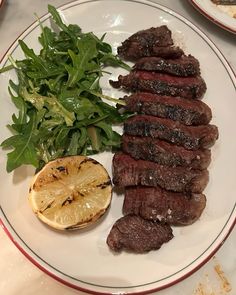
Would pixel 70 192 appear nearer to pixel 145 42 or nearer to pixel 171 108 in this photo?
pixel 171 108

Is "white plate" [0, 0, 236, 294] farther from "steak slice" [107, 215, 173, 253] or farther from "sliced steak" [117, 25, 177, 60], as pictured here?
"sliced steak" [117, 25, 177, 60]

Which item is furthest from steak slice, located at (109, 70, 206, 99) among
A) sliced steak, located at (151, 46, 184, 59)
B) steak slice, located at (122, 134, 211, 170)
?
steak slice, located at (122, 134, 211, 170)

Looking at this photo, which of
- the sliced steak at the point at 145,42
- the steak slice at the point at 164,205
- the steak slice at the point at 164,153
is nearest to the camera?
the steak slice at the point at 164,205

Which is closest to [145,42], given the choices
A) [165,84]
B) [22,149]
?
[165,84]

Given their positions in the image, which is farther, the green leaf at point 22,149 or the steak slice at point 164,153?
the steak slice at point 164,153

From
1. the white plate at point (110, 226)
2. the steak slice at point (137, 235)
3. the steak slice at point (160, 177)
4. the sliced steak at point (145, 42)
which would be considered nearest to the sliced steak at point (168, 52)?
the sliced steak at point (145, 42)

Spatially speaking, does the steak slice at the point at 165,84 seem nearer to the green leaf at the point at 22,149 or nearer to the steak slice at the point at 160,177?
the steak slice at the point at 160,177

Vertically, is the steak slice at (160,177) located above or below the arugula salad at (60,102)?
below
